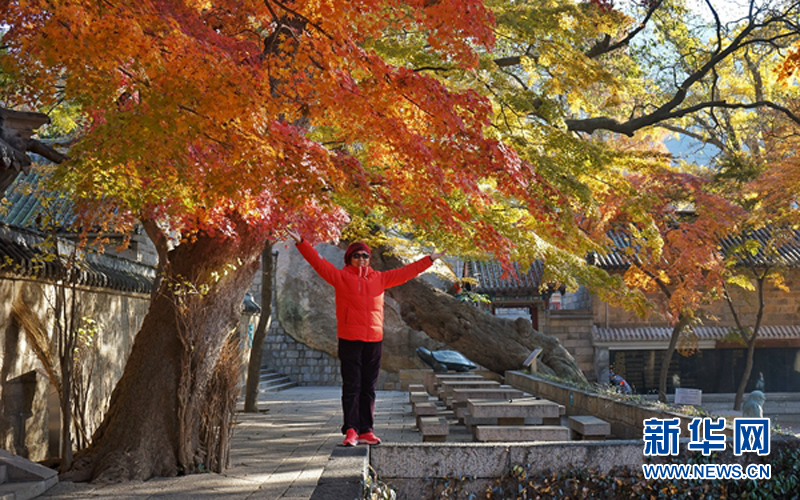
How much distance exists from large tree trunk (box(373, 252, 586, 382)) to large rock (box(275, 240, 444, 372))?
33.1ft

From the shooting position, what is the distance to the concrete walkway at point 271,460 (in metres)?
6.66

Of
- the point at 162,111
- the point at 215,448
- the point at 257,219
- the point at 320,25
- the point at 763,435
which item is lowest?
the point at 215,448

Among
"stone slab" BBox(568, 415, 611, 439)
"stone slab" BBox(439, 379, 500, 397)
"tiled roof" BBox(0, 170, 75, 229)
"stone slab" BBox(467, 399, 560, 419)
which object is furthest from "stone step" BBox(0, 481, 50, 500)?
"tiled roof" BBox(0, 170, 75, 229)

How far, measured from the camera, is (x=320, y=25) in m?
6.71

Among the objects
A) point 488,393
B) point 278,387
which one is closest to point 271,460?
point 488,393

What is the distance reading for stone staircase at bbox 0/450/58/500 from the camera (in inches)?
261

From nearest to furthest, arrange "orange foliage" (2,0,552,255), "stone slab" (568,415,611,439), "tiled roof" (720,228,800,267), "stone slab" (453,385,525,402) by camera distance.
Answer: "orange foliage" (2,0,552,255)
"stone slab" (568,415,611,439)
"stone slab" (453,385,525,402)
"tiled roof" (720,228,800,267)

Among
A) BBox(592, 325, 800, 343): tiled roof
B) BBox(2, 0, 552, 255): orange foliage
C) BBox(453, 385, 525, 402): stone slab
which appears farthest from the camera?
BBox(592, 325, 800, 343): tiled roof

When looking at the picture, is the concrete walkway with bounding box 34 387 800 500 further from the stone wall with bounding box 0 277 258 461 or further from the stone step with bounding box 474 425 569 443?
the stone step with bounding box 474 425 569 443

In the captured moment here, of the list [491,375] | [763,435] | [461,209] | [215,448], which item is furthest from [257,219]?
[491,375]

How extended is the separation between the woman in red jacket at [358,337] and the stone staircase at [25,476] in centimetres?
298

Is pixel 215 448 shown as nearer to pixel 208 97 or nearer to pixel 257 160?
pixel 257 160

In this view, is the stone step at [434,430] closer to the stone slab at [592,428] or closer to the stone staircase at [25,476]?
the stone slab at [592,428]

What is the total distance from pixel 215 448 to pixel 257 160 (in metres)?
3.38
